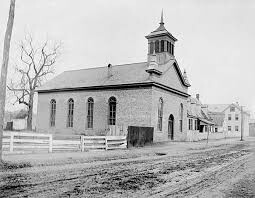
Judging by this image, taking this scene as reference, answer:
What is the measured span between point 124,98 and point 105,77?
5010 mm

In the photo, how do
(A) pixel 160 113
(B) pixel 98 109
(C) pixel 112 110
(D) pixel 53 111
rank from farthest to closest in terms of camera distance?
(D) pixel 53 111 < (B) pixel 98 109 < (C) pixel 112 110 < (A) pixel 160 113

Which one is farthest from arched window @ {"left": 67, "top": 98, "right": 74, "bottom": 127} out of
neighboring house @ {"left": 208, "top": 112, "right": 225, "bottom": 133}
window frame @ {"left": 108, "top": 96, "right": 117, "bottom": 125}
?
neighboring house @ {"left": 208, "top": 112, "right": 225, "bottom": 133}

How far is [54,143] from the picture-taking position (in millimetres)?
16703

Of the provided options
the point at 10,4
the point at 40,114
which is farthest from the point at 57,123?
the point at 10,4

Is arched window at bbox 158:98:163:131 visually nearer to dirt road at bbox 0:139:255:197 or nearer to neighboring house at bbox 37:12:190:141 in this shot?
neighboring house at bbox 37:12:190:141

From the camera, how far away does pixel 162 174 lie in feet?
33.3

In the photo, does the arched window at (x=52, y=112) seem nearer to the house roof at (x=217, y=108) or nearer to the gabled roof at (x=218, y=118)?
the gabled roof at (x=218, y=118)

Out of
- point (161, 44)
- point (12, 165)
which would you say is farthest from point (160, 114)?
point (12, 165)

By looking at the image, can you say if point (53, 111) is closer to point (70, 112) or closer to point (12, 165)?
point (70, 112)

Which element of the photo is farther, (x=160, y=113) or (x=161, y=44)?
(x=161, y=44)

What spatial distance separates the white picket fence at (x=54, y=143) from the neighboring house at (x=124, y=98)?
7.46 m

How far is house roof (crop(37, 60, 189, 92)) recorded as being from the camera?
3016 centimetres

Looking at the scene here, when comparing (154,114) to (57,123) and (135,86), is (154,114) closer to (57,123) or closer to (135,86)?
(135,86)

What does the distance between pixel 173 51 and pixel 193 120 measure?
18749 millimetres
